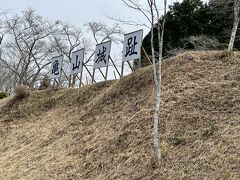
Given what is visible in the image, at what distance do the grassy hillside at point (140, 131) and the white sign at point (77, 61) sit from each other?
63.7 inches

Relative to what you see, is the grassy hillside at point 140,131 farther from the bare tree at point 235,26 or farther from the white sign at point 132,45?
the white sign at point 132,45

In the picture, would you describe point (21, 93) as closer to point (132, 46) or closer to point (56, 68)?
point (56, 68)

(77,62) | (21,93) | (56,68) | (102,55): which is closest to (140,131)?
(102,55)

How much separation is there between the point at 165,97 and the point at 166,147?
234 centimetres

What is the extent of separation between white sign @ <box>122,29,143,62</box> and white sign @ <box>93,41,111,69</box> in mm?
1310

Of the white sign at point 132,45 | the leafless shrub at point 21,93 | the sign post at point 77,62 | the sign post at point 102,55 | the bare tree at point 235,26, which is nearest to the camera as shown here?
the bare tree at point 235,26

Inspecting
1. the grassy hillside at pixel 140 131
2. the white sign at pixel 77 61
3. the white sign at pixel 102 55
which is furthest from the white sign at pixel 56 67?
the grassy hillside at pixel 140 131

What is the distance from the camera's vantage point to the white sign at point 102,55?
14441 millimetres

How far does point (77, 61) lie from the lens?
15.9 metres

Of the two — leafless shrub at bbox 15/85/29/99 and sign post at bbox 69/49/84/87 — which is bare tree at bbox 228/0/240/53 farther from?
leafless shrub at bbox 15/85/29/99

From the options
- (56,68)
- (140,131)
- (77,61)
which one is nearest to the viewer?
(140,131)

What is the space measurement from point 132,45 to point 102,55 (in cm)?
208

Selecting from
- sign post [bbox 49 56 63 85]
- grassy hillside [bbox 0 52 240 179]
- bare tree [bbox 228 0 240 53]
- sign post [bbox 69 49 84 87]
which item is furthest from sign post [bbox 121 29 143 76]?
sign post [bbox 49 56 63 85]

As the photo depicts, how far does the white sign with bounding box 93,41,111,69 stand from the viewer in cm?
1444
